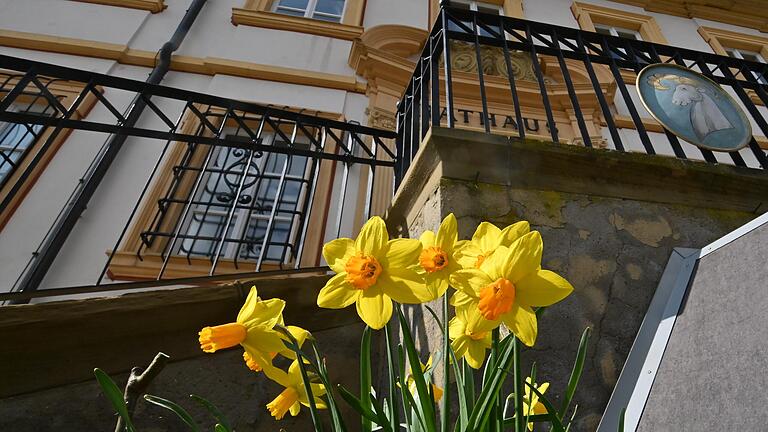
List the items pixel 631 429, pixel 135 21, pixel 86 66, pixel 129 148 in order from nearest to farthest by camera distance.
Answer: pixel 631 429
pixel 129 148
pixel 86 66
pixel 135 21

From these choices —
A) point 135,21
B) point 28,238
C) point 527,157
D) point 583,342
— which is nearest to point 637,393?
point 583,342

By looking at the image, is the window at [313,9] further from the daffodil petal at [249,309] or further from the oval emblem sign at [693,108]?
the daffodil petal at [249,309]

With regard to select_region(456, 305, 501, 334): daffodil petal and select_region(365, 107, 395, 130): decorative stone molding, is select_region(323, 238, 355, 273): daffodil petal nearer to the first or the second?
select_region(456, 305, 501, 334): daffodil petal

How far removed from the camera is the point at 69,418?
1.29 metres

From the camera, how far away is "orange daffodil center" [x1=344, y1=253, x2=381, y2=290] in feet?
2.08

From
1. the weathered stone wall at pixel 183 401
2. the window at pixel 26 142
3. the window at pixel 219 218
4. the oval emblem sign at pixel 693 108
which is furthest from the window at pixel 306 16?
the weathered stone wall at pixel 183 401

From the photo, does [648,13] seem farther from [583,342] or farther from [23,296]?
[23,296]

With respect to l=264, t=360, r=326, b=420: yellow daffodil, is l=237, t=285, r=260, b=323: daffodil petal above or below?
above

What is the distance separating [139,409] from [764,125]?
345 centimetres

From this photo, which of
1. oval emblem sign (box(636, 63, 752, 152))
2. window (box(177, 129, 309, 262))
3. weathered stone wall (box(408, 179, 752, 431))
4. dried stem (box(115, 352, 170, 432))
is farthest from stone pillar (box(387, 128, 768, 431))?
window (box(177, 129, 309, 262))

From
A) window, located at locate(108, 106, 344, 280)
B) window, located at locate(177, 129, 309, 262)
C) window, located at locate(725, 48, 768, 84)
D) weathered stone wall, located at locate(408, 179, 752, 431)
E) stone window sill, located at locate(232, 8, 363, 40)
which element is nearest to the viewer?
weathered stone wall, located at locate(408, 179, 752, 431)

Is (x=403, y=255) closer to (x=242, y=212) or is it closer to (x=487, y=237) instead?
(x=487, y=237)

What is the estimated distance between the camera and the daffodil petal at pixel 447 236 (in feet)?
2.33

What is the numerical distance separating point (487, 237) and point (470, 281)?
0.13 meters
